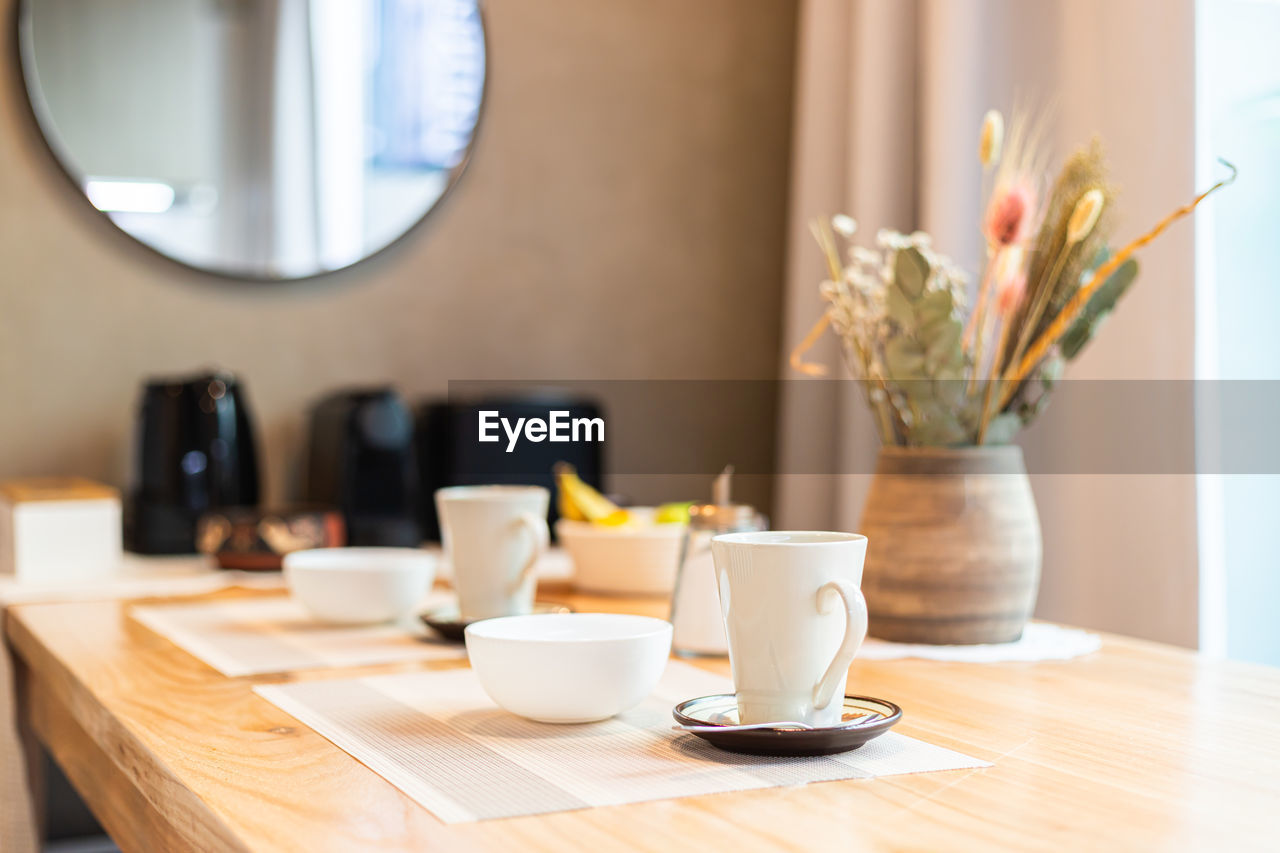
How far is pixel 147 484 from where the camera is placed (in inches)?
68.3

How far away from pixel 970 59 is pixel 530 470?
94 cm

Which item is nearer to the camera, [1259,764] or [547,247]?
[1259,764]

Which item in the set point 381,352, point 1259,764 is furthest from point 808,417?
point 1259,764

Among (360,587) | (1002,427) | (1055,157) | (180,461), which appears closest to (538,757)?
(360,587)

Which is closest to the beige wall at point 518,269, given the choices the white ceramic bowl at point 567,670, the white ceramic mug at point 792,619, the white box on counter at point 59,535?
the white box on counter at point 59,535

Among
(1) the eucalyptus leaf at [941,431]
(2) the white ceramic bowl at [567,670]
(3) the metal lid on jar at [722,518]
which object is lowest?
(2) the white ceramic bowl at [567,670]

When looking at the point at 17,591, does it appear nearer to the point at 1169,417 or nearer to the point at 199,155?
the point at 199,155

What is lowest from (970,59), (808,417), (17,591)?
(17,591)

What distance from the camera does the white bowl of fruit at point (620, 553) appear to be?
1.31 meters

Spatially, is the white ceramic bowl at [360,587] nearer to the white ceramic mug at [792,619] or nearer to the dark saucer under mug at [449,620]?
the dark saucer under mug at [449,620]

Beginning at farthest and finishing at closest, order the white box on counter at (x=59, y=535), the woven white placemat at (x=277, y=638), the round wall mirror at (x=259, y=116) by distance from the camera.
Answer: the round wall mirror at (x=259, y=116) < the white box on counter at (x=59, y=535) < the woven white placemat at (x=277, y=638)

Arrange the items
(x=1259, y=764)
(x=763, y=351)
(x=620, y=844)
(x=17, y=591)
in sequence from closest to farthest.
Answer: (x=620, y=844) < (x=1259, y=764) < (x=17, y=591) < (x=763, y=351)

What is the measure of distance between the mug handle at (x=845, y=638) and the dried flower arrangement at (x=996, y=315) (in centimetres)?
43

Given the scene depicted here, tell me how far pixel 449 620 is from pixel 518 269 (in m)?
1.26
